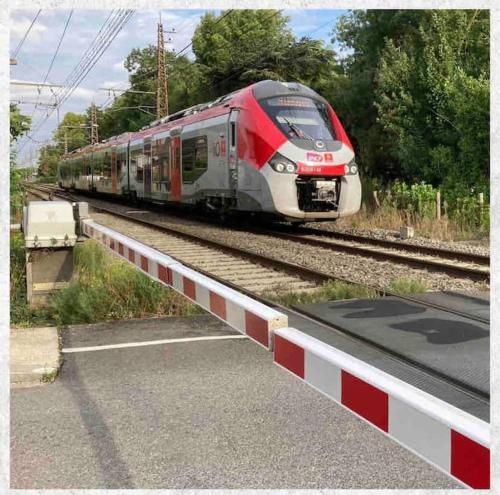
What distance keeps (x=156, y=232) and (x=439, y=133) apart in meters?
9.25

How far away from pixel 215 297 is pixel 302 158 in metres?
10.4

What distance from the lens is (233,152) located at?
13852 millimetres

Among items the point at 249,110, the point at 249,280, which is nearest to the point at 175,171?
the point at 249,110

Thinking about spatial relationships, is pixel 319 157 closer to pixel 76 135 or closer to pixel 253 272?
pixel 253 272

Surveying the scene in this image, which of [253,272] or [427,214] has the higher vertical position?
[427,214]

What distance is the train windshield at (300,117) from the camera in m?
13.1

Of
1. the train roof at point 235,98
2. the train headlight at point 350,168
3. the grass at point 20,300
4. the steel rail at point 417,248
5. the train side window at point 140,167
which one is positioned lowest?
the grass at point 20,300

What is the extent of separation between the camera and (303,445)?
3172mm

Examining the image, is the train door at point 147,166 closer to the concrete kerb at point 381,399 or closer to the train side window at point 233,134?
the train side window at point 233,134

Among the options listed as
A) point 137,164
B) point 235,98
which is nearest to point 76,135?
point 137,164

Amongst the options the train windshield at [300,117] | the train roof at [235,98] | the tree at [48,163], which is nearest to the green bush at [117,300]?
the train windshield at [300,117]

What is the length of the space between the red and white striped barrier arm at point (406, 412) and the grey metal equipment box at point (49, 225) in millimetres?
5721

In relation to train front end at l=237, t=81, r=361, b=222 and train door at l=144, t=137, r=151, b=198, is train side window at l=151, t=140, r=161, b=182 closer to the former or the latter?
train door at l=144, t=137, r=151, b=198

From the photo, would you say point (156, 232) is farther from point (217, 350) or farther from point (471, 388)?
point (471, 388)
